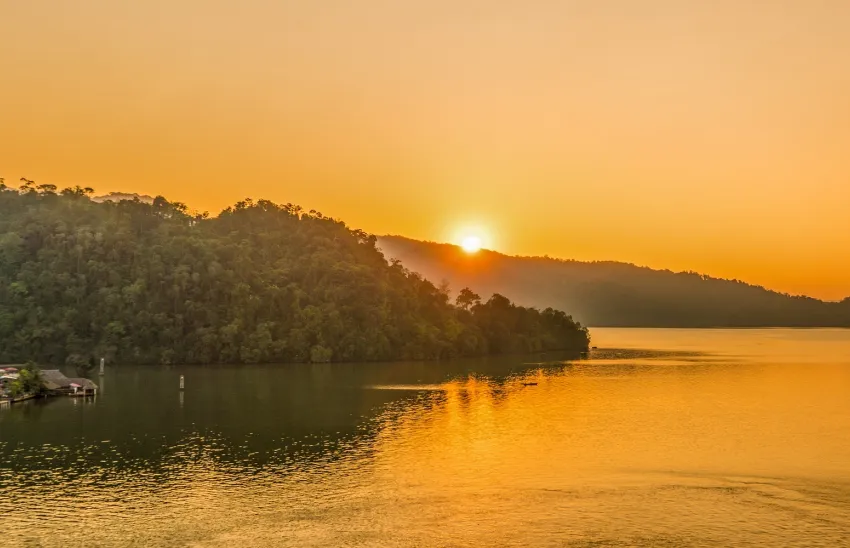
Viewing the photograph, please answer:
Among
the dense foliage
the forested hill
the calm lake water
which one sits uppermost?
the forested hill

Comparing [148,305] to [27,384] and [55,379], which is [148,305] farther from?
[27,384]

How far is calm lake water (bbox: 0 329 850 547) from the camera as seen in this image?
48031mm

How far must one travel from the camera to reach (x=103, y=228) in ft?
624

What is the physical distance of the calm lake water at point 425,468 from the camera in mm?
48031

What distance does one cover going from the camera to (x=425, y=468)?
65562 mm

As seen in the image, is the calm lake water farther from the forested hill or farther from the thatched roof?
the forested hill

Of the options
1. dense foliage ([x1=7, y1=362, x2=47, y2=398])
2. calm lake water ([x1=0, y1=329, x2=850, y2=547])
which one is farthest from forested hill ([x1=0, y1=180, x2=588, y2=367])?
calm lake water ([x1=0, y1=329, x2=850, y2=547])

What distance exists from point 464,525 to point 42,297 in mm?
155516

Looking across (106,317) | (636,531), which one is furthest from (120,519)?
(106,317)

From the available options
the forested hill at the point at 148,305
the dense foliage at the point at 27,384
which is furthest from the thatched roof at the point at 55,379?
the forested hill at the point at 148,305

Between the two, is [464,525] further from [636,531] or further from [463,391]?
[463,391]

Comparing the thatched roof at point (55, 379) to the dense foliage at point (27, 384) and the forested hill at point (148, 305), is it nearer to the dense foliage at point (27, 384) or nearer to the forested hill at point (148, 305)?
the dense foliage at point (27, 384)

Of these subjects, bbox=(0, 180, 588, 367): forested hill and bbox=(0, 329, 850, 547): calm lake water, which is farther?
bbox=(0, 180, 588, 367): forested hill

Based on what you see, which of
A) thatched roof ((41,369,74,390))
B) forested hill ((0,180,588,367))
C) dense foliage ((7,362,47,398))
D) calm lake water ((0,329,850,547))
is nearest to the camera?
calm lake water ((0,329,850,547))
